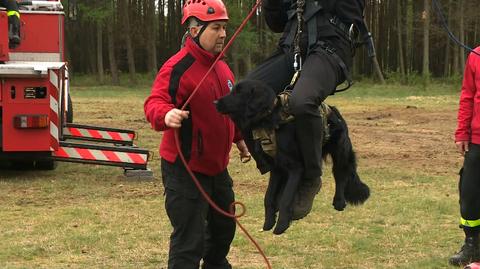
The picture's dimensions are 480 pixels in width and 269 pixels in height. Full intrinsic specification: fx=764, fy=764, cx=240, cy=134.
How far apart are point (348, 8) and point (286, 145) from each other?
99cm

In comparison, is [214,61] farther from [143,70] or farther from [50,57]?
[143,70]

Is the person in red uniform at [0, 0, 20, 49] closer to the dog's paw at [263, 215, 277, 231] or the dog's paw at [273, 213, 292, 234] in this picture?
the dog's paw at [263, 215, 277, 231]

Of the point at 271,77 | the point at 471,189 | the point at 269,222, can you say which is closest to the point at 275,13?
the point at 271,77

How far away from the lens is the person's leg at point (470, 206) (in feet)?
21.7

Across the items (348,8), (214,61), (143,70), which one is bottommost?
(143,70)

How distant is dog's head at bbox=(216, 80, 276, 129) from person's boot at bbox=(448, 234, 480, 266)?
10.2 ft

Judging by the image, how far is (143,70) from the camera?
174 ft

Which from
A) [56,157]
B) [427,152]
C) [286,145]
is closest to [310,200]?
[286,145]

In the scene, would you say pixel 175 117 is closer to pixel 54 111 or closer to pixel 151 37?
pixel 54 111

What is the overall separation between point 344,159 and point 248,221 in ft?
12.0

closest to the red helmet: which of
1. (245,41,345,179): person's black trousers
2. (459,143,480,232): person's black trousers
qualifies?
(245,41,345,179): person's black trousers

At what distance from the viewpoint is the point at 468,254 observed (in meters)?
6.64

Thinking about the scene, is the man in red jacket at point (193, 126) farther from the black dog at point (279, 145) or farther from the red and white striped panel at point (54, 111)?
the red and white striped panel at point (54, 111)

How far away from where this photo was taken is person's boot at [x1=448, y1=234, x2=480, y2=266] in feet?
21.7
